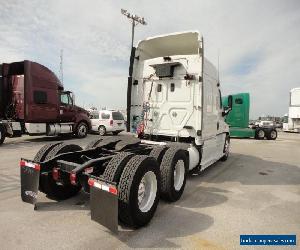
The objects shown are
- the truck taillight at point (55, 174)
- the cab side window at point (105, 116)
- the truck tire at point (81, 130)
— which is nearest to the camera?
the truck taillight at point (55, 174)

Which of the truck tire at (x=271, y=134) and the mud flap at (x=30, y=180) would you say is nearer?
the mud flap at (x=30, y=180)

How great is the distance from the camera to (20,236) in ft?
11.4

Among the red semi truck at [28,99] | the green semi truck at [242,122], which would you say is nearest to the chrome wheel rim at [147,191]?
the red semi truck at [28,99]

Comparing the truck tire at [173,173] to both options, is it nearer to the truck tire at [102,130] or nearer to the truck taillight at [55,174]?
the truck taillight at [55,174]

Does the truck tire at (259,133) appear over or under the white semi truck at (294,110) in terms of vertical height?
under

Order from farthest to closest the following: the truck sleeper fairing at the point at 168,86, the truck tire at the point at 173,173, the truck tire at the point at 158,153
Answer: the truck sleeper fairing at the point at 168,86 < the truck tire at the point at 158,153 < the truck tire at the point at 173,173

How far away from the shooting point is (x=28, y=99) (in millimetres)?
12828

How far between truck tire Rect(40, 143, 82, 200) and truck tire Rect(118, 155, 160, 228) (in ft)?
4.42

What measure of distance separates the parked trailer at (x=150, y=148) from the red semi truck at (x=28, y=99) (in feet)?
24.7

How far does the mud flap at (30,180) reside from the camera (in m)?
4.16

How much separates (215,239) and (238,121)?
51.9 ft

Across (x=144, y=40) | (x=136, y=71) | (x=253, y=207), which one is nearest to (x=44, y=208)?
(x=253, y=207)

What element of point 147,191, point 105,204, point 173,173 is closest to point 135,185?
point 105,204

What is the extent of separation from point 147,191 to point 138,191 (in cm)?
45
